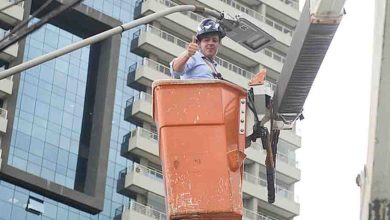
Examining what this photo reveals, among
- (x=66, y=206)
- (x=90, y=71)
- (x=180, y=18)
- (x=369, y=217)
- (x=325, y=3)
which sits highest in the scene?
(x=180, y=18)

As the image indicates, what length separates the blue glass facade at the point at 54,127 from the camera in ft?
177

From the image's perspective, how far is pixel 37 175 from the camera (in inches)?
2121

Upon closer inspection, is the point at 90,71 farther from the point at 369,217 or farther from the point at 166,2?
the point at 369,217

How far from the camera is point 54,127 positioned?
56.2 metres

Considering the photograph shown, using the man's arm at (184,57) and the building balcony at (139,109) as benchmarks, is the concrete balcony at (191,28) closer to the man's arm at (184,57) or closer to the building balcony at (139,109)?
the building balcony at (139,109)

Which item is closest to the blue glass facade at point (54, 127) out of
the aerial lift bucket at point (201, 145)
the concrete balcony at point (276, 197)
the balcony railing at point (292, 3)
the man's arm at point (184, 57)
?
the concrete balcony at point (276, 197)

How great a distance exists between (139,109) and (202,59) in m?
50.7

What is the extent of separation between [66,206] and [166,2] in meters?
16.2

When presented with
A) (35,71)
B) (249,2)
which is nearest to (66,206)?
(35,71)

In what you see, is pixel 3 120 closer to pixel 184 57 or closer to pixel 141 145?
pixel 141 145

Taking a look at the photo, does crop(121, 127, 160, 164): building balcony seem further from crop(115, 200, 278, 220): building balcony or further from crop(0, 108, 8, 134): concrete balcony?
crop(0, 108, 8, 134): concrete balcony

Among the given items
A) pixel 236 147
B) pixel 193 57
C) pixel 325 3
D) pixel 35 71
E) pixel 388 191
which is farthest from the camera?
pixel 35 71

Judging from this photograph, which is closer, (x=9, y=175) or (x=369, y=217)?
(x=369, y=217)

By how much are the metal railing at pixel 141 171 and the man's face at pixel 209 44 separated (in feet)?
158
